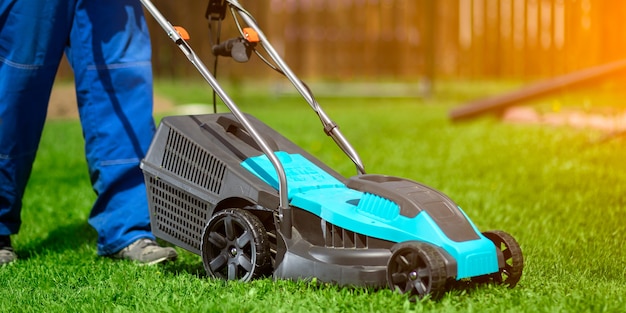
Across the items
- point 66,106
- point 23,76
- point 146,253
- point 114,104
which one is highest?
point 23,76

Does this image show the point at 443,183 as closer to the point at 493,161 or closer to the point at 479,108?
the point at 493,161

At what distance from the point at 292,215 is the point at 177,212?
0.45m

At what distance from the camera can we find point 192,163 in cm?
295

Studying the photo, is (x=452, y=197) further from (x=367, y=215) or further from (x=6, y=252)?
(x=6, y=252)

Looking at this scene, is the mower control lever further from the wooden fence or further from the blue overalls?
the wooden fence

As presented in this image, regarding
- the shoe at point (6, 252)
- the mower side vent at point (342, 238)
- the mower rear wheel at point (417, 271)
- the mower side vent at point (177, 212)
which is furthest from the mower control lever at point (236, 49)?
the shoe at point (6, 252)

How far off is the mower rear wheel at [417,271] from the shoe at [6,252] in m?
1.53

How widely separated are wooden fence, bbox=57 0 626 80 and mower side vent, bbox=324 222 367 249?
9.55 m

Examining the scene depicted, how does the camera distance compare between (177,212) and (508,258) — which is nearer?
(508,258)

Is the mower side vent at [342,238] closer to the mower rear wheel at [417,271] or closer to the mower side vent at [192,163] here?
the mower rear wheel at [417,271]

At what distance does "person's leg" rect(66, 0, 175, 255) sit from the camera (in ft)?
11.0

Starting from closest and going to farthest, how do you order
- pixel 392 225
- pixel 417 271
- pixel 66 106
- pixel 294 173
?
1. pixel 417 271
2. pixel 392 225
3. pixel 294 173
4. pixel 66 106

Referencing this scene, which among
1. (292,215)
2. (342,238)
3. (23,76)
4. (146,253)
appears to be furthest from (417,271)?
(23,76)

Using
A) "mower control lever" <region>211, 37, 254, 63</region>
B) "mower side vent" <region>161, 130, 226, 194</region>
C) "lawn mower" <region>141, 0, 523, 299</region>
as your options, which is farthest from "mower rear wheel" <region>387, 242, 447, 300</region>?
"mower control lever" <region>211, 37, 254, 63</region>
